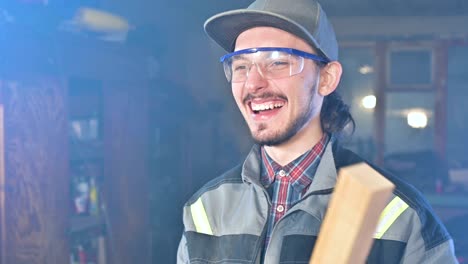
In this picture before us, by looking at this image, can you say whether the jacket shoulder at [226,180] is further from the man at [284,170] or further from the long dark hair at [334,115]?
the long dark hair at [334,115]

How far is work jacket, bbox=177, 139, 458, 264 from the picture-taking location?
1.07m

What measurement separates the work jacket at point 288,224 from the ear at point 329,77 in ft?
0.40

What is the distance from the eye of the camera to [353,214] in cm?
45

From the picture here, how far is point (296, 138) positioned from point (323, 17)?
269mm

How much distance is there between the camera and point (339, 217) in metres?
0.47

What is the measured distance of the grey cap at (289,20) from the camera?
115cm

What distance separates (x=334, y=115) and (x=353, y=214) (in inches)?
34.4

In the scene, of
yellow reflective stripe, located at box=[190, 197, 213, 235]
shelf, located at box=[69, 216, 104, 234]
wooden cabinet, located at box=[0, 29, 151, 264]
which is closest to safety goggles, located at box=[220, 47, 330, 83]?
yellow reflective stripe, located at box=[190, 197, 213, 235]

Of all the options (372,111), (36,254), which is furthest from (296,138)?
(372,111)

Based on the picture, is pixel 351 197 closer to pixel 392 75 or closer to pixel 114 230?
pixel 114 230

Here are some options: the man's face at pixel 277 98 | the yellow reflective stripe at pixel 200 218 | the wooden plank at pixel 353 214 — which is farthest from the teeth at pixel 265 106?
the wooden plank at pixel 353 214

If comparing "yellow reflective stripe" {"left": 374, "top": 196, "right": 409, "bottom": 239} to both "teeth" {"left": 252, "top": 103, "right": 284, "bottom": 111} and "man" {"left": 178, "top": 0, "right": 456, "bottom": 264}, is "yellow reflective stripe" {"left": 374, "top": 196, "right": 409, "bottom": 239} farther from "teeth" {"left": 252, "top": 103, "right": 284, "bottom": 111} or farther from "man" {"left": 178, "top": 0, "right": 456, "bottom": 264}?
"teeth" {"left": 252, "top": 103, "right": 284, "bottom": 111}

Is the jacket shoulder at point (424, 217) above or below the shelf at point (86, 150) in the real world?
below

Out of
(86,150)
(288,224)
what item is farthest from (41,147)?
(288,224)
